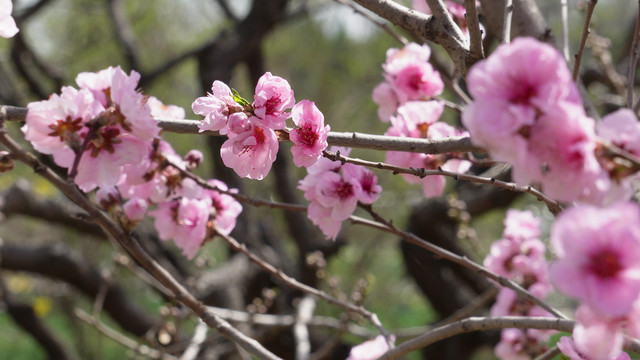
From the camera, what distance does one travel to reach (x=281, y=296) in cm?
344

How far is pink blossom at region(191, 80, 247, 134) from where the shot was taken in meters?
0.75

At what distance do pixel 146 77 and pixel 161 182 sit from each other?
2832 mm

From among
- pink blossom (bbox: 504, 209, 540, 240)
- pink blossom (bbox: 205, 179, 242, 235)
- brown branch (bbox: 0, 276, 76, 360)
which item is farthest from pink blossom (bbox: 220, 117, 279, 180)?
brown branch (bbox: 0, 276, 76, 360)

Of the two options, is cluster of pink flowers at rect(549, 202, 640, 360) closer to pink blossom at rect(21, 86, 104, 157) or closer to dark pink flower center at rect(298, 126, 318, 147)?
dark pink flower center at rect(298, 126, 318, 147)

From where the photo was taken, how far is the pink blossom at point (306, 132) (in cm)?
77

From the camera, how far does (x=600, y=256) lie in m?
0.47

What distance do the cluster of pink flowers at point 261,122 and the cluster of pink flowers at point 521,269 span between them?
106 centimetres

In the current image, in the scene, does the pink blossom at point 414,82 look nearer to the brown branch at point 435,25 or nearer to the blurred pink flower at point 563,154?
the brown branch at point 435,25

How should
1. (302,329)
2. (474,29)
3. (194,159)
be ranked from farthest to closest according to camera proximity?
(302,329) → (194,159) → (474,29)

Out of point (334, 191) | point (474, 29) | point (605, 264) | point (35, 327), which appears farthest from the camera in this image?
point (35, 327)

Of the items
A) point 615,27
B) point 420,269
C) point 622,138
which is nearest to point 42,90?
point 420,269

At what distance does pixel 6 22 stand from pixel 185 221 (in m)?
0.44

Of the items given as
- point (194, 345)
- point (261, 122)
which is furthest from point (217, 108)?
point (194, 345)

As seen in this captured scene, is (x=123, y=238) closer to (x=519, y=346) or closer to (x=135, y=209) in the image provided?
(x=135, y=209)
